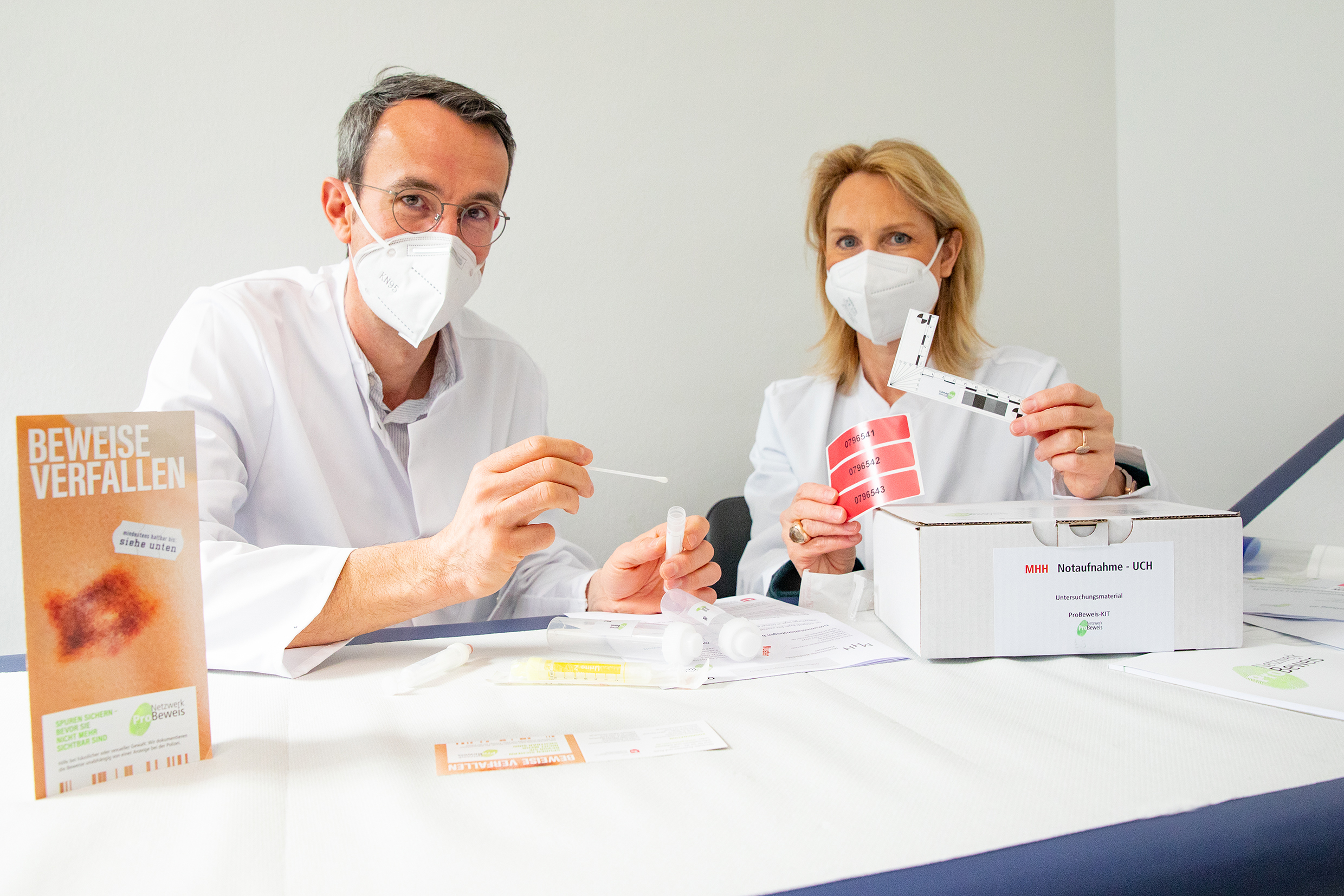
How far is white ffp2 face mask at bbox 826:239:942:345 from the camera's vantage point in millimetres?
1637

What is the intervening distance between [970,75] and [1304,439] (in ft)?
4.61

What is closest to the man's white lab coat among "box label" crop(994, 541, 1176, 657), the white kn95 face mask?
the white kn95 face mask

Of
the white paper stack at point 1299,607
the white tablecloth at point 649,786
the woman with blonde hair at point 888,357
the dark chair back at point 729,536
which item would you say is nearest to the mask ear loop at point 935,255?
the woman with blonde hair at point 888,357

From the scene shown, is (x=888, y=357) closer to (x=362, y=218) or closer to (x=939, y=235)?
(x=939, y=235)

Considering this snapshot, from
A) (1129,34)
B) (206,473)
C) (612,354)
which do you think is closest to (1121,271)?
(1129,34)

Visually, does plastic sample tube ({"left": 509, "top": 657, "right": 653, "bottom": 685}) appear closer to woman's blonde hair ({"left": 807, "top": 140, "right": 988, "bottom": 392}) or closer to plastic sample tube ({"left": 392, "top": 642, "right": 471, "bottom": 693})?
plastic sample tube ({"left": 392, "top": 642, "right": 471, "bottom": 693})

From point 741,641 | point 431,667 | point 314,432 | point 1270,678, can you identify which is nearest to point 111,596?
point 431,667

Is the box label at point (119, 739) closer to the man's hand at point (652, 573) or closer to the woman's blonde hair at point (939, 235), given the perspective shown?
the man's hand at point (652, 573)

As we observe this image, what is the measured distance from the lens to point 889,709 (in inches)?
31.5

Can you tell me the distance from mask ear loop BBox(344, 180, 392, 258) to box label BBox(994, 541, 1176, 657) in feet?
3.64

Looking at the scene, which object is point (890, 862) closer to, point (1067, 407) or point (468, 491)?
point (468, 491)

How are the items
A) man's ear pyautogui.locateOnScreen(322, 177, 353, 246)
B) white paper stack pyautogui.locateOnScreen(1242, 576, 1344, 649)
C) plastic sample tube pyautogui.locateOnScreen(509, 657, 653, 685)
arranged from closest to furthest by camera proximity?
plastic sample tube pyautogui.locateOnScreen(509, 657, 653, 685) → white paper stack pyautogui.locateOnScreen(1242, 576, 1344, 649) → man's ear pyautogui.locateOnScreen(322, 177, 353, 246)

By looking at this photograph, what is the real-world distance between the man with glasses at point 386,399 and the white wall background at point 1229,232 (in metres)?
1.85

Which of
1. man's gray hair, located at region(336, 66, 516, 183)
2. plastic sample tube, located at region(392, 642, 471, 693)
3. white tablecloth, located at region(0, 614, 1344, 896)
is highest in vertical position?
man's gray hair, located at region(336, 66, 516, 183)
